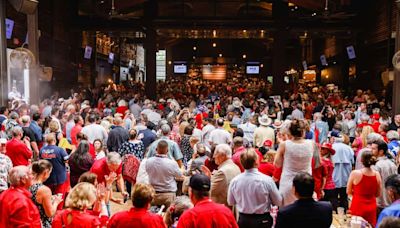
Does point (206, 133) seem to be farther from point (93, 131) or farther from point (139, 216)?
point (139, 216)

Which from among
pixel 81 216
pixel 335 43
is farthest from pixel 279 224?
pixel 335 43

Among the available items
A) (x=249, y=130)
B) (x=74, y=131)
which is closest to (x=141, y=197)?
(x=74, y=131)

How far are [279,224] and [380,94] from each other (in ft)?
48.4

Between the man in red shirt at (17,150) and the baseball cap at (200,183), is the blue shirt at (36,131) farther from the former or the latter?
the baseball cap at (200,183)

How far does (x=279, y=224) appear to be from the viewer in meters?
3.40

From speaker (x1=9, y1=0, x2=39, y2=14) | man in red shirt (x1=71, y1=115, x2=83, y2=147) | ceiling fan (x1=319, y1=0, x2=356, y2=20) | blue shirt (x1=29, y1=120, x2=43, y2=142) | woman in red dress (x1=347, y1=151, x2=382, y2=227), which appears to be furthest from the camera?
ceiling fan (x1=319, y1=0, x2=356, y2=20)

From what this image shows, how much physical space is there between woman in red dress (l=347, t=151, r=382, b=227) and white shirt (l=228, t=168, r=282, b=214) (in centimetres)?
131

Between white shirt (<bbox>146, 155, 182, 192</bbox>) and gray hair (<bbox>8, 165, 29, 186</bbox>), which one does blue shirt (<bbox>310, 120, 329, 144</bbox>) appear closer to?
white shirt (<bbox>146, 155, 182, 192</bbox>)

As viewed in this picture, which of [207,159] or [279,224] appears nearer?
[279,224]

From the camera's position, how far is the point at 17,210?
3.95 m

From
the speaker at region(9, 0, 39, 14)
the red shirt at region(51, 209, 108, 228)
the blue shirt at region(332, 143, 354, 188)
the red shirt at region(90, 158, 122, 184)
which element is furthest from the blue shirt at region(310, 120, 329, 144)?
the red shirt at region(51, 209, 108, 228)

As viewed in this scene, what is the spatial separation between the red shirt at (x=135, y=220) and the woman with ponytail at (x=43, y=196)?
3.79ft

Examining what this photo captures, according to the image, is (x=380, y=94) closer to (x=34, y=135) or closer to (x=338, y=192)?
(x=338, y=192)

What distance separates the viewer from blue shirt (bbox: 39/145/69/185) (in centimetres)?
625
